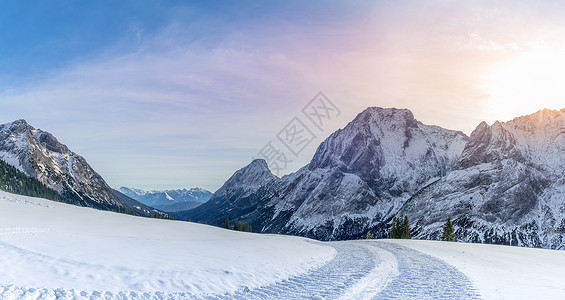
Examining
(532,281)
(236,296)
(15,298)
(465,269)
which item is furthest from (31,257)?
A: (532,281)

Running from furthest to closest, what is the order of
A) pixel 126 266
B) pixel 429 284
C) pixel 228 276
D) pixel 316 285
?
1. pixel 126 266
2. pixel 228 276
3. pixel 429 284
4. pixel 316 285

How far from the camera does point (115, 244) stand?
98.0ft

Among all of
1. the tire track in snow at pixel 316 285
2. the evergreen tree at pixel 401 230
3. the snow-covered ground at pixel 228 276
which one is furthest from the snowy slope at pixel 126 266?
the evergreen tree at pixel 401 230

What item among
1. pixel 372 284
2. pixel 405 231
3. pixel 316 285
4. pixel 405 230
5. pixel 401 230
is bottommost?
pixel 401 230

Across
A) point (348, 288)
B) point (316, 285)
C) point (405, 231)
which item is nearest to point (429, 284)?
point (348, 288)

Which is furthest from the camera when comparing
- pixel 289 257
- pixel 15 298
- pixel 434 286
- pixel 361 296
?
pixel 289 257

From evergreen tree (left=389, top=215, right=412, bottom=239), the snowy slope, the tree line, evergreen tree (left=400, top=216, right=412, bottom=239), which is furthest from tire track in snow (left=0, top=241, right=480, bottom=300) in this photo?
evergreen tree (left=389, top=215, right=412, bottom=239)

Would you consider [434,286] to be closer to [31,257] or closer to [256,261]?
[256,261]

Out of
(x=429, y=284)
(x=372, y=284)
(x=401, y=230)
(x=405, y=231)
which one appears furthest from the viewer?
(x=401, y=230)

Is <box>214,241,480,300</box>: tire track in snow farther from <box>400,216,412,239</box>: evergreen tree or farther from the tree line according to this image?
<box>400,216,412,239</box>: evergreen tree

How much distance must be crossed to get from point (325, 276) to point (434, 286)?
622 cm

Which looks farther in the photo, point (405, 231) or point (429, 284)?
point (405, 231)

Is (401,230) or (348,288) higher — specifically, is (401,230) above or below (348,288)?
below

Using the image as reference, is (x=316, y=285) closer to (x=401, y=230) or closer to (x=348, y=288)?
(x=348, y=288)
